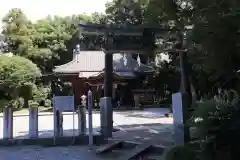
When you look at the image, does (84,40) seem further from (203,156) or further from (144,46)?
(203,156)

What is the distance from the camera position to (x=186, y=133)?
6.89 m

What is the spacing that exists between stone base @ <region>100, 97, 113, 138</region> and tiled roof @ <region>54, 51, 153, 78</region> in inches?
861

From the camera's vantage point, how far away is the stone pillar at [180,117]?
691 cm

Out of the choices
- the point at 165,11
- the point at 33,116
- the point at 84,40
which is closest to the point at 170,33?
the point at 165,11

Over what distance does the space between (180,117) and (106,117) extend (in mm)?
5051

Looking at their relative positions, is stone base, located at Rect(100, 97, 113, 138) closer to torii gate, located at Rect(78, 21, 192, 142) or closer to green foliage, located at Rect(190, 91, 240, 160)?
torii gate, located at Rect(78, 21, 192, 142)

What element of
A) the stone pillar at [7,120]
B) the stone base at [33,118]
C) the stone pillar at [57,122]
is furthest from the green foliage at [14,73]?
the stone pillar at [57,122]

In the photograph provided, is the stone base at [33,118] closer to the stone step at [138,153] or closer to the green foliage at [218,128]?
the stone step at [138,153]

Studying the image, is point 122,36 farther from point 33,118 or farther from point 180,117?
point 180,117

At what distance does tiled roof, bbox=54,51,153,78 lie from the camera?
35188 mm

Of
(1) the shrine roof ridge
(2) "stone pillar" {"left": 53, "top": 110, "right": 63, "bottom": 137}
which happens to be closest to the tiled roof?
(1) the shrine roof ridge

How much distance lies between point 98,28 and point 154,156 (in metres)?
5.79

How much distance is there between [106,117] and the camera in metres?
12.0

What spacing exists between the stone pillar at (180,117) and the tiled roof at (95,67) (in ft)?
87.1
